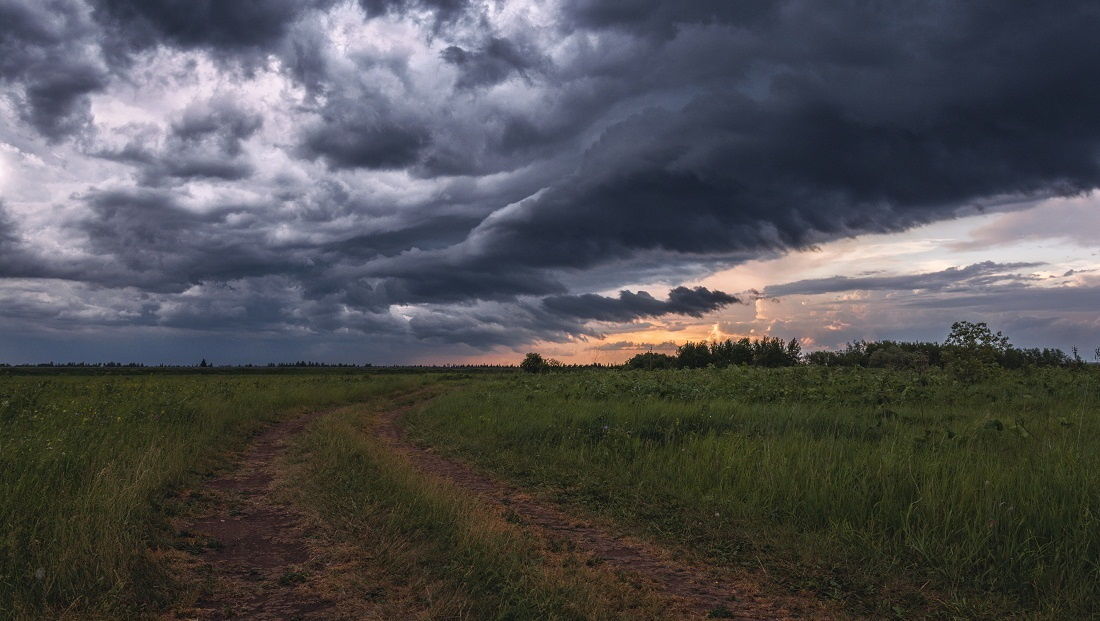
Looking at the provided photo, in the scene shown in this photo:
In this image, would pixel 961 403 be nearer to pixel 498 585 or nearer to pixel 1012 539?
pixel 1012 539

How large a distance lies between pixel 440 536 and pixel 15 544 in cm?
431

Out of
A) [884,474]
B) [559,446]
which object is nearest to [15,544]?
[559,446]

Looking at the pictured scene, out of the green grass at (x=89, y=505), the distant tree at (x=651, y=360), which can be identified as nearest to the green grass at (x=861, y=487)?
the green grass at (x=89, y=505)

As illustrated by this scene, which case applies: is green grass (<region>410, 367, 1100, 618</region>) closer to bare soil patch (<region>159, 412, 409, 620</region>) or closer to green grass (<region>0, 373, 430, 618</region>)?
bare soil patch (<region>159, 412, 409, 620</region>)

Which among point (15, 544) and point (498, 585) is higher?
point (15, 544)

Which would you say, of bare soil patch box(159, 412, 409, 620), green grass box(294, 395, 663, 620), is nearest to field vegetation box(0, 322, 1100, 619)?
green grass box(294, 395, 663, 620)

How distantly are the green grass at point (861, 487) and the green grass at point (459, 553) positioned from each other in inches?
73.1

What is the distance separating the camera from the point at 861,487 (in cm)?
813

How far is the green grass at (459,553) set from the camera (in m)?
5.37

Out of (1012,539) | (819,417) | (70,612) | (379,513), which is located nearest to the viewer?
(70,612)

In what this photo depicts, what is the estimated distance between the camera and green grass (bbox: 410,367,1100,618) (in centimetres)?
620

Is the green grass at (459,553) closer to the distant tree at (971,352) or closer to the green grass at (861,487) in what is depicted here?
the green grass at (861,487)

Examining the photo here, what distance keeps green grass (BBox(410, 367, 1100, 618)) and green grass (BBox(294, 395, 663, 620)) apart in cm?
186

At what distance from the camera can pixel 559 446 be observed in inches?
529
